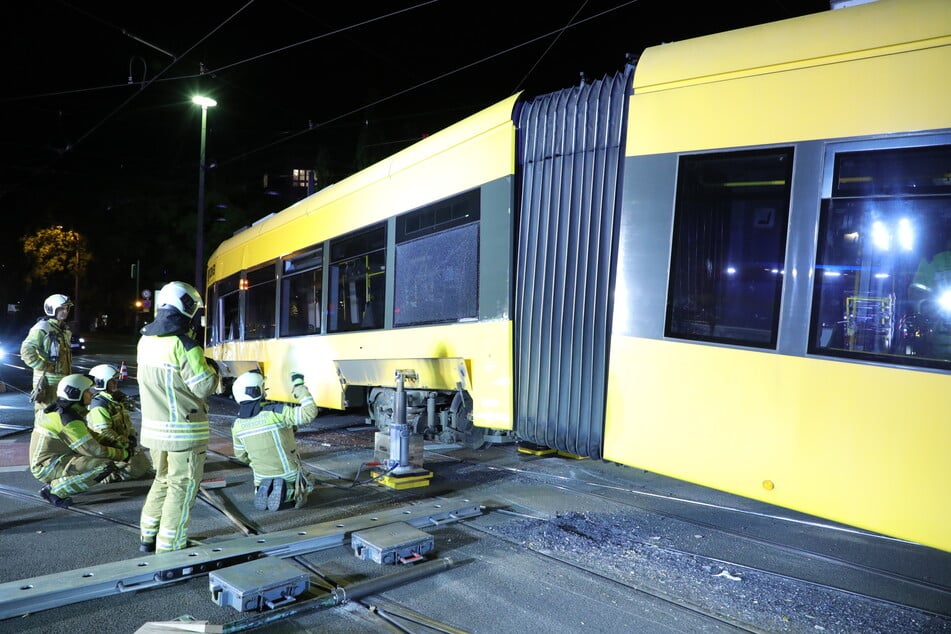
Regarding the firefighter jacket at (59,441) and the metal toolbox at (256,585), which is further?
the firefighter jacket at (59,441)

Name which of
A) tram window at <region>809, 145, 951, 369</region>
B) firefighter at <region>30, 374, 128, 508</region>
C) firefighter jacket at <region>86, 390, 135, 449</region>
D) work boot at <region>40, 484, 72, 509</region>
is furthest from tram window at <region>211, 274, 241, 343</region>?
tram window at <region>809, 145, 951, 369</region>

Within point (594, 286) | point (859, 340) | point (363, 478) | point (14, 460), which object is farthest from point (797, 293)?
point (14, 460)

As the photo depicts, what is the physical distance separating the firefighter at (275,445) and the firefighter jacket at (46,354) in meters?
3.25

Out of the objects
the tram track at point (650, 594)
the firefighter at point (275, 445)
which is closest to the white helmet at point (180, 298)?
the firefighter at point (275, 445)

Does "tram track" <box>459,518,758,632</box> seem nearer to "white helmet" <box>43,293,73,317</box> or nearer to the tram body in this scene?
the tram body

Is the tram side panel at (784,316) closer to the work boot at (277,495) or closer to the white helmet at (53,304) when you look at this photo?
the work boot at (277,495)

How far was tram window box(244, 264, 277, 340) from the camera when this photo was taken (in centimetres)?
990

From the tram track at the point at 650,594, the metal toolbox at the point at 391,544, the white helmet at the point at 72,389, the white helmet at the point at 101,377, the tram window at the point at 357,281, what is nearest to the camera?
the tram track at the point at 650,594

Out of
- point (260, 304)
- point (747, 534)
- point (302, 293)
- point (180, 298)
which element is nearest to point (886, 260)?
point (747, 534)

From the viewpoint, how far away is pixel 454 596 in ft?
12.2

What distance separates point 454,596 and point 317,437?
605 centimetres

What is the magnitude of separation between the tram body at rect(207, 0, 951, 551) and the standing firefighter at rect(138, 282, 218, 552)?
2198 mm

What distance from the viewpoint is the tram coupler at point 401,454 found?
6262 mm

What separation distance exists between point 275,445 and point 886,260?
466 cm
